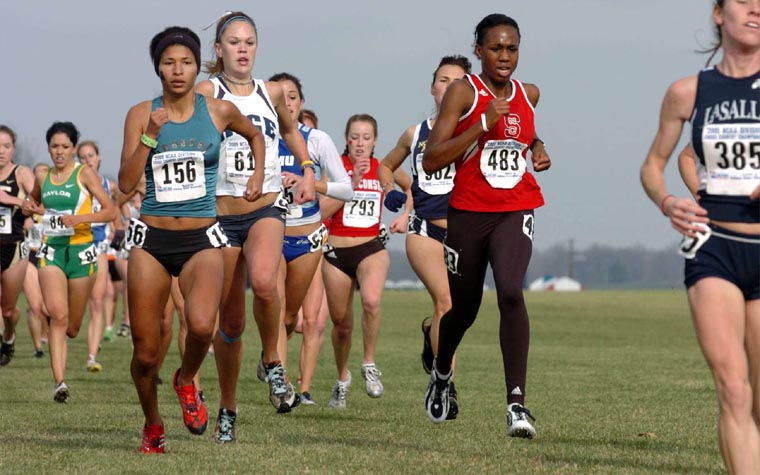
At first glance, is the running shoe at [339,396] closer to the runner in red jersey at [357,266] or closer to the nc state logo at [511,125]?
the runner in red jersey at [357,266]

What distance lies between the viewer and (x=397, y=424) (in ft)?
35.9

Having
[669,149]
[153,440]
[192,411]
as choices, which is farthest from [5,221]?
[669,149]

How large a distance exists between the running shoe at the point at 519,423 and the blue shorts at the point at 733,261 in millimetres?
2456

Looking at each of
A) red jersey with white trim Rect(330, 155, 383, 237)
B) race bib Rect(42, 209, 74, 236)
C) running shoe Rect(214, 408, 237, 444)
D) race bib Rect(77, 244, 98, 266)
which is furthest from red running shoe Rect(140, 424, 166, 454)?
race bib Rect(42, 209, 74, 236)

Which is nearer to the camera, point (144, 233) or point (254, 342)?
point (144, 233)

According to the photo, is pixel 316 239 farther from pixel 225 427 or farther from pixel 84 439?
pixel 84 439

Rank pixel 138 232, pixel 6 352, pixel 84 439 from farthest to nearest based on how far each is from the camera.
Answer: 1. pixel 6 352
2. pixel 84 439
3. pixel 138 232

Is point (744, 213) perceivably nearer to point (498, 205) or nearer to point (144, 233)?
point (498, 205)

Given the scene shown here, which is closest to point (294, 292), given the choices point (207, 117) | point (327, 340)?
point (207, 117)

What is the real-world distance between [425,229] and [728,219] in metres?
6.07

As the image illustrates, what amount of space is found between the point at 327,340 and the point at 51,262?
1345 cm

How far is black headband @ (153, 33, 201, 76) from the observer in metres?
8.35

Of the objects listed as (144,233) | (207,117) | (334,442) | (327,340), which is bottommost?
(327,340)

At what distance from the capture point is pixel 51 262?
14094mm
